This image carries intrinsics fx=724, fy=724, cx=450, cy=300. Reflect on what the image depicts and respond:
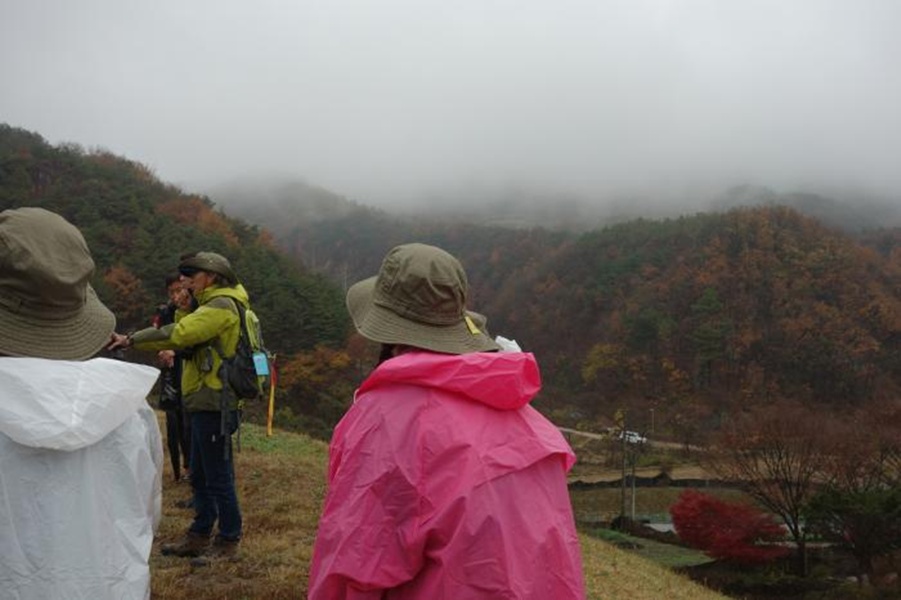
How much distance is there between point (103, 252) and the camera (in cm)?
3244

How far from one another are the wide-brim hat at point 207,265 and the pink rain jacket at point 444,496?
2.53m

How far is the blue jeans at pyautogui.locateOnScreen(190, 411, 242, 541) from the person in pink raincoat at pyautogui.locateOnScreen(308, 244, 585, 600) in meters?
2.49

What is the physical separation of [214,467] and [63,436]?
245cm

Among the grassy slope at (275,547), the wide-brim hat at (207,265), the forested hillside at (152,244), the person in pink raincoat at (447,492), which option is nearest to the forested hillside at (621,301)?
the forested hillside at (152,244)

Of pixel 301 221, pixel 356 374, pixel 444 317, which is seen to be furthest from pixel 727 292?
pixel 301 221

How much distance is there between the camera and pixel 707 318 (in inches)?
2025

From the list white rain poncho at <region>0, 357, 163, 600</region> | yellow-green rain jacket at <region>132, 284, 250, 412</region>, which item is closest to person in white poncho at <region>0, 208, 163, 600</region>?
white rain poncho at <region>0, 357, 163, 600</region>

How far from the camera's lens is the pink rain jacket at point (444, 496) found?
1516 mm

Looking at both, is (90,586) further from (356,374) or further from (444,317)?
(356,374)

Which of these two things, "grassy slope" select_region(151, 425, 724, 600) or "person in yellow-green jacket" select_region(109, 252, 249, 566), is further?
"grassy slope" select_region(151, 425, 724, 600)

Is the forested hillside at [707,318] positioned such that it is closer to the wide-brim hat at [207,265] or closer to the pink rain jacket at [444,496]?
the wide-brim hat at [207,265]

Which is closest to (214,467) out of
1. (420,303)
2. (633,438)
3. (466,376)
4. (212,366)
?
(212,366)

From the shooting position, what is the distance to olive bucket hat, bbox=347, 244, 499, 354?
1834mm

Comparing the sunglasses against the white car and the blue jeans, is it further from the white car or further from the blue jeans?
the white car
